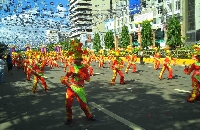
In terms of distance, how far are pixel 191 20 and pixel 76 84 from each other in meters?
40.6

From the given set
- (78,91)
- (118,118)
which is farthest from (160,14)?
(78,91)

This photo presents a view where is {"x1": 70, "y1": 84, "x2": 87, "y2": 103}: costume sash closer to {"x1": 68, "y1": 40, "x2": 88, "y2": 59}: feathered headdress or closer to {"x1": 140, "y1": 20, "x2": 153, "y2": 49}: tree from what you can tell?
{"x1": 68, "y1": 40, "x2": 88, "y2": 59}: feathered headdress

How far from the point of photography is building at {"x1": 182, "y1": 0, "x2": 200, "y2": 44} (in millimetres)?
40688

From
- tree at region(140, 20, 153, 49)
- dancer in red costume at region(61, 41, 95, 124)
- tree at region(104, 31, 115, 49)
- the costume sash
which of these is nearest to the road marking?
dancer in red costume at region(61, 41, 95, 124)

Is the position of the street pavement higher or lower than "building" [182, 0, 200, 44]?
lower

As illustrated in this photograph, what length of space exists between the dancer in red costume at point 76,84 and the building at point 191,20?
37.4 meters

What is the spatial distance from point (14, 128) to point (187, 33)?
4191cm

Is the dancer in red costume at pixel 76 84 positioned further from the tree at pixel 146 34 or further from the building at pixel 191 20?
the tree at pixel 146 34

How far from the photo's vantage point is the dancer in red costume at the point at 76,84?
5.94 m

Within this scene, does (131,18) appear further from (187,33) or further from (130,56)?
(130,56)

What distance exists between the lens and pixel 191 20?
140 feet

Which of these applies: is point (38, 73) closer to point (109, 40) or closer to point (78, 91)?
point (78, 91)

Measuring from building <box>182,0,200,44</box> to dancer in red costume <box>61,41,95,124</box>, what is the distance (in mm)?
37420

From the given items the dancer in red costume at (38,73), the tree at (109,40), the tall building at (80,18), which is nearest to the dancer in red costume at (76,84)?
the dancer in red costume at (38,73)
